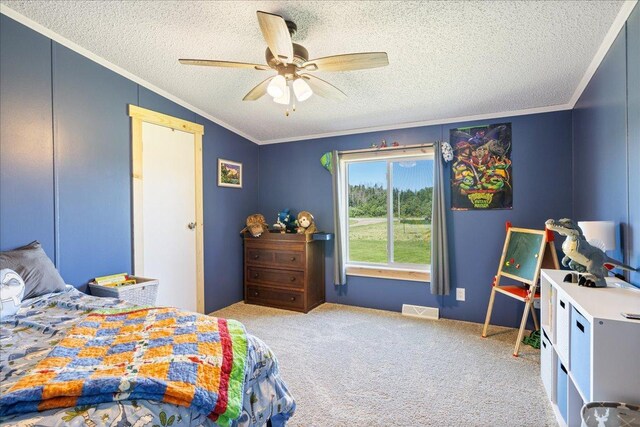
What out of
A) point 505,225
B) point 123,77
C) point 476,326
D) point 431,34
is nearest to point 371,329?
point 476,326

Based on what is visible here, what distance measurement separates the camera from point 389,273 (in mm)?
3684

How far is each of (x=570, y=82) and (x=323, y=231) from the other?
2.83 m

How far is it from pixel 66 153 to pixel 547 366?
3.80 metres

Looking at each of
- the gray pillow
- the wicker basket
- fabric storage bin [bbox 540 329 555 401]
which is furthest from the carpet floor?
the gray pillow

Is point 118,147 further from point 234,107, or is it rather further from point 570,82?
point 570,82

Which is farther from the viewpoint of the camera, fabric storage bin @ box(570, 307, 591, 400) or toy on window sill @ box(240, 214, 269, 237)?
toy on window sill @ box(240, 214, 269, 237)

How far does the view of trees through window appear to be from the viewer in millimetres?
3643

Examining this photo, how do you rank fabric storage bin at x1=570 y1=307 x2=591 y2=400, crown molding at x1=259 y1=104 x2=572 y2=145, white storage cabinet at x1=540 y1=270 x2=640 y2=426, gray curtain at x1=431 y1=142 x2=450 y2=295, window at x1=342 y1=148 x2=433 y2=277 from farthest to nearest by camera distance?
window at x1=342 y1=148 x2=433 y2=277 → gray curtain at x1=431 y1=142 x2=450 y2=295 → crown molding at x1=259 y1=104 x2=572 y2=145 → fabric storage bin at x1=570 y1=307 x2=591 y2=400 → white storage cabinet at x1=540 y1=270 x2=640 y2=426

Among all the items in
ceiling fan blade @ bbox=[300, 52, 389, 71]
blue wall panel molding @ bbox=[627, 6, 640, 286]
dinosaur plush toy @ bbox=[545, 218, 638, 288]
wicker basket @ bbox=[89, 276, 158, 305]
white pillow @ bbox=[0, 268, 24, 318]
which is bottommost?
wicker basket @ bbox=[89, 276, 158, 305]

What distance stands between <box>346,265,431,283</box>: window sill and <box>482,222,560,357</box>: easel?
728 mm

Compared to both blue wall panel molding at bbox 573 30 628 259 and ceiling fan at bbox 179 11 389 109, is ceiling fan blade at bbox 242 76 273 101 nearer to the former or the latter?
ceiling fan at bbox 179 11 389 109

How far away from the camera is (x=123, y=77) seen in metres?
2.83

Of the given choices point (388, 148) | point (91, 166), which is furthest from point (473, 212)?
point (91, 166)

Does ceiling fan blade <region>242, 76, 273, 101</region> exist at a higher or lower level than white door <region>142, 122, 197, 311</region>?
higher
